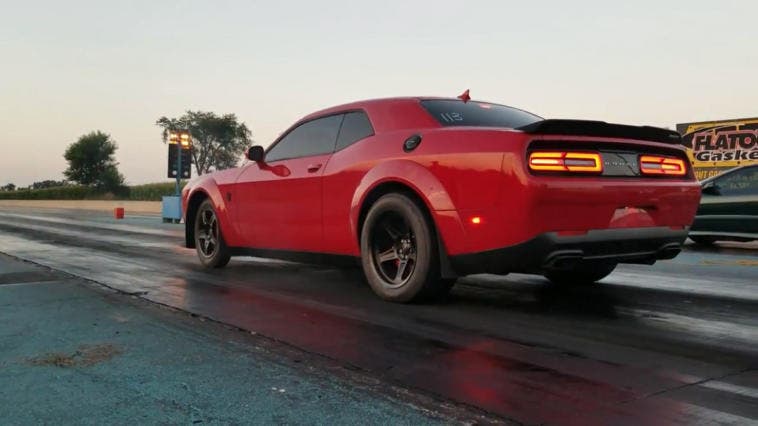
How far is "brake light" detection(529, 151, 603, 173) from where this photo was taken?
13.3 feet

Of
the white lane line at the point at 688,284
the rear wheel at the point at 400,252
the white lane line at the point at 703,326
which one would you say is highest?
the rear wheel at the point at 400,252

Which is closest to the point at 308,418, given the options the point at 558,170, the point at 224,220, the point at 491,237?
the point at 491,237

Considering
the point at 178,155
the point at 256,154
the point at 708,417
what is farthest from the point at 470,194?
the point at 178,155

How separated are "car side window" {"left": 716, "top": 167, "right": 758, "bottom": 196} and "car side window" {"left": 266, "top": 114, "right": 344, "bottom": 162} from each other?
7545 millimetres

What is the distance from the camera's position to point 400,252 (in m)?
4.93

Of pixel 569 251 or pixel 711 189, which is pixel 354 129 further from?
pixel 711 189

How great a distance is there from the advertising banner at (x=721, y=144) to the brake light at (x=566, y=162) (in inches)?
789

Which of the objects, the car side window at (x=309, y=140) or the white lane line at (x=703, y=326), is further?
the car side window at (x=309, y=140)

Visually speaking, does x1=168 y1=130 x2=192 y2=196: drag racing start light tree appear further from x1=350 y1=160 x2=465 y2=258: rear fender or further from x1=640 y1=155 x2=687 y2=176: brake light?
x1=640 y1=155 x2=687 y2=176: brake light

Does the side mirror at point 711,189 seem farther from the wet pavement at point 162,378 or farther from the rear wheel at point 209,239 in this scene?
the wet pavement at point 162,378

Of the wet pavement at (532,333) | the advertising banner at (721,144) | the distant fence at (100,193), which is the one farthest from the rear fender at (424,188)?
the distant fence at (100,193)

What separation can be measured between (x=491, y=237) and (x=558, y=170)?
607 millimetres

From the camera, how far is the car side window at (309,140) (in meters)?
5.72

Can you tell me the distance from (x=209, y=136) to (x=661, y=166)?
77205mm
